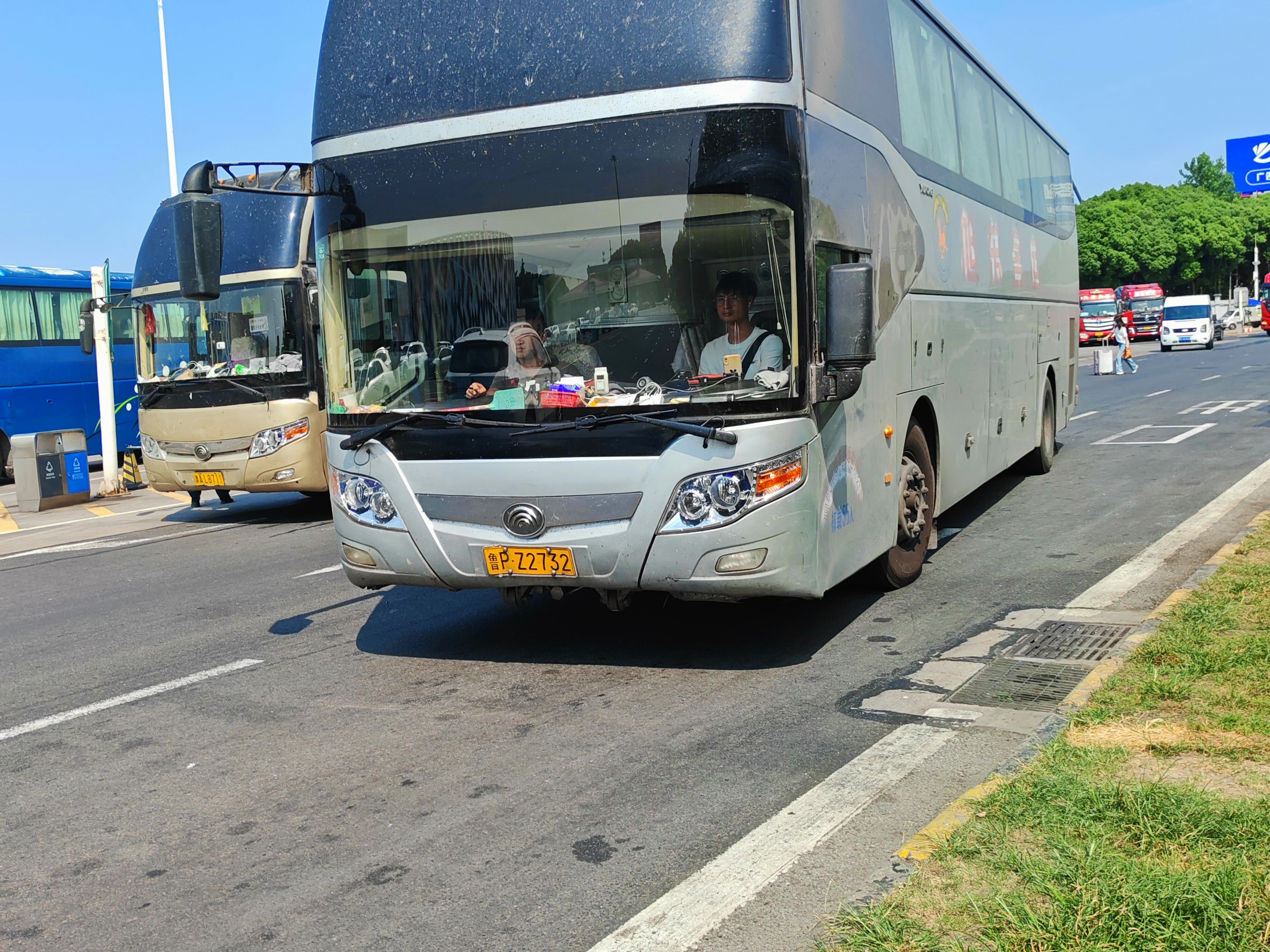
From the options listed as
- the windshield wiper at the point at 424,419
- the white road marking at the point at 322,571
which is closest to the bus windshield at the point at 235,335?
the white road marking at the point at 322,571

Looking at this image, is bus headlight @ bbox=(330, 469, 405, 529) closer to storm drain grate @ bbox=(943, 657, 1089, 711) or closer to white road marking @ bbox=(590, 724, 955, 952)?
white road marking @ bbox=(590, 724, 955, 952)

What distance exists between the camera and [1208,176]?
144 metres

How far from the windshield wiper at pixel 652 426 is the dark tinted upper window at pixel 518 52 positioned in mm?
1533

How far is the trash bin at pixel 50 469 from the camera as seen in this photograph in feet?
57.9

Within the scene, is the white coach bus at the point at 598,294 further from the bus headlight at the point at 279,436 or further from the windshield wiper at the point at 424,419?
the bus headlight at the point at 279,436

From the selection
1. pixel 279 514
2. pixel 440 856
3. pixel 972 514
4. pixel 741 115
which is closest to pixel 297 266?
pixel 279 514

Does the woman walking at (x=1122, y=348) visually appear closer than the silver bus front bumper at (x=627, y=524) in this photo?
No

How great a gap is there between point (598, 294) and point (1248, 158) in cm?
3657

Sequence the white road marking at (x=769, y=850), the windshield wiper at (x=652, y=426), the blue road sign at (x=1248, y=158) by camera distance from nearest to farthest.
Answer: the white road marking at (x=769, y=850) < the windshield wiper at (x=652, y=426) < the blue road sign at (x=1248, y=158)

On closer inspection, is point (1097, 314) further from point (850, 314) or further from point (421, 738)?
point (421, 738)

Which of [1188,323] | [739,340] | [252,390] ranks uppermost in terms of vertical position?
[1188,323]

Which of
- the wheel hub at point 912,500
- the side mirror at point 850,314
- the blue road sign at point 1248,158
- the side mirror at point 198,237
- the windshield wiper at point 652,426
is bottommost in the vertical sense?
the wheel hub at point 912,500

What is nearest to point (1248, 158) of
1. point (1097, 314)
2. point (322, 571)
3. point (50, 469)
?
point (1097, 314)

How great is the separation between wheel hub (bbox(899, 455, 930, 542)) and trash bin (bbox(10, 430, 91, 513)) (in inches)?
534
